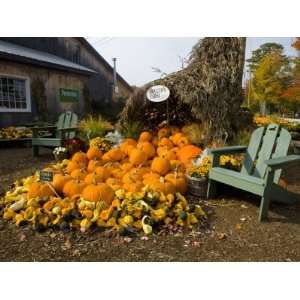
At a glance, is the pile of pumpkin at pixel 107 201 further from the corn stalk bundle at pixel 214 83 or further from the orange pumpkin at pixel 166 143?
the corn stalk bundle at pixel 214 83

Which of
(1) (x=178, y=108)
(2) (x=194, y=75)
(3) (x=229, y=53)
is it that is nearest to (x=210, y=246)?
(2) (x=194, y=75)

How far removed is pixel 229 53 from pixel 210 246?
3321 mm

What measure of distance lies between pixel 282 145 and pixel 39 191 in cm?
258

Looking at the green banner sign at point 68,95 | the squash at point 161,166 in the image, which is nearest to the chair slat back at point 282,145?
the squash at point 161,166

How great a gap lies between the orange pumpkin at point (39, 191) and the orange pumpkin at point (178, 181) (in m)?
1.26

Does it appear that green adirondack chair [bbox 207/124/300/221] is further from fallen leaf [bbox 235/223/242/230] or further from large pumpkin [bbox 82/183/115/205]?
large pumpkin [bbox 82/183/115/205]

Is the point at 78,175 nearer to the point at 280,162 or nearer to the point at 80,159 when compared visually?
the point at 80,159

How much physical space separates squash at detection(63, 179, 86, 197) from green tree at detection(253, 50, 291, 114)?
48.1 feet

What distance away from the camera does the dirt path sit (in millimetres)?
1921

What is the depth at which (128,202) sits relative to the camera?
2.43 meters

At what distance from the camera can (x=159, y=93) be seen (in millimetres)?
4340

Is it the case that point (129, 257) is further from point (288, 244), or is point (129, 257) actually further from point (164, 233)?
point (288, 244)

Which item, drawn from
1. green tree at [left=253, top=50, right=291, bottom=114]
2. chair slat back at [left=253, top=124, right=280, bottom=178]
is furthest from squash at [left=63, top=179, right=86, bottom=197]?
green tree at [left=253, top=50, right=291, bottom=114]

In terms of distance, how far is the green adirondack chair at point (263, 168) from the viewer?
7.98 feet
